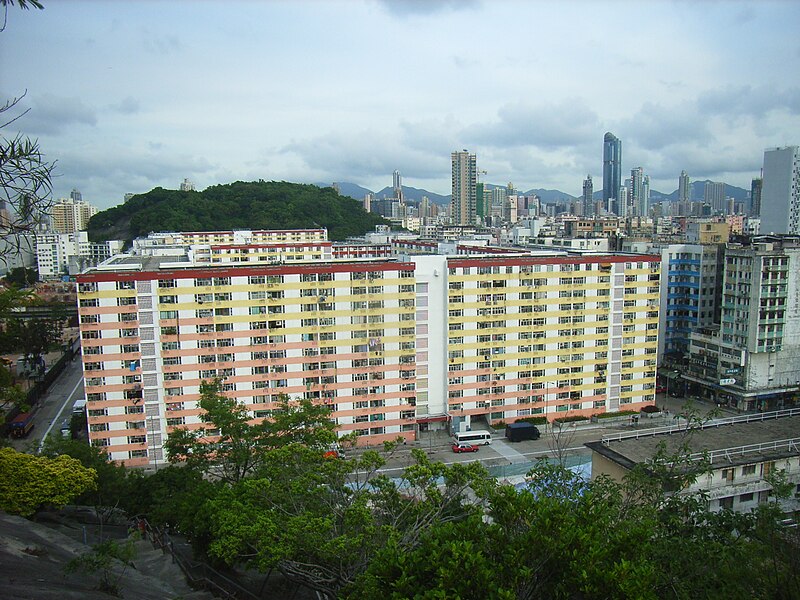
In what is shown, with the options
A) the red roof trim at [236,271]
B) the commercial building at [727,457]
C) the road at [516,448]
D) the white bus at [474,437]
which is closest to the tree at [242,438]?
the commercial building at [727,457]

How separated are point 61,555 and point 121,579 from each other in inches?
86.4

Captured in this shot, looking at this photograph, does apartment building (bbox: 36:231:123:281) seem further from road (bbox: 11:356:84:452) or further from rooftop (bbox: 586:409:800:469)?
rooftop (bbox: 586:409:800:469)

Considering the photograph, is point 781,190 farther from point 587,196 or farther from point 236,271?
point 587,196

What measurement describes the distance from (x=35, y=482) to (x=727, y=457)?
63.9 ft

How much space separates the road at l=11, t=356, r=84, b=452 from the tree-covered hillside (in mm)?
38067

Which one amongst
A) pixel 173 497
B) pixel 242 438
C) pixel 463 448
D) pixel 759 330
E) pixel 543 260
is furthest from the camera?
pixel 759 330

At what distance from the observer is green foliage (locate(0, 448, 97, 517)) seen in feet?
51.8

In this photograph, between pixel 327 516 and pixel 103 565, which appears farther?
pixel 327 516

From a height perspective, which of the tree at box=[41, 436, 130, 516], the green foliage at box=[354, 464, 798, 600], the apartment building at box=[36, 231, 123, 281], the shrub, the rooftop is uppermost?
the apartment building at box=[36, 231, 123, 281]

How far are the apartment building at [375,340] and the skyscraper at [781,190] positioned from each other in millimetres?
50380

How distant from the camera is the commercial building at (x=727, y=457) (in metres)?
17.5

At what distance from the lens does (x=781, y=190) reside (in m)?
72.4

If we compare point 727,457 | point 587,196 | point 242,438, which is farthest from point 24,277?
point 587,196

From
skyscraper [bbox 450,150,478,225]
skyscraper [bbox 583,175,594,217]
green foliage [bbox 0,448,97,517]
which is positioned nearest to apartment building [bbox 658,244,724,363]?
green foliage [bbox 0,448,97,517]
